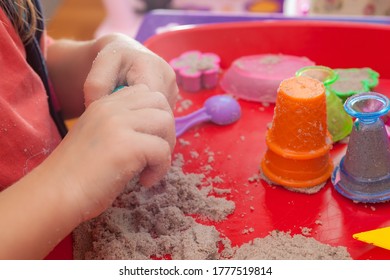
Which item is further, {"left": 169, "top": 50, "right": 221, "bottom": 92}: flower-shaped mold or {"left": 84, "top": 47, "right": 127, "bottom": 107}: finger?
{"left": 169, "top": 50, "right": 221, "bottom": 92}: flower-shaped mold

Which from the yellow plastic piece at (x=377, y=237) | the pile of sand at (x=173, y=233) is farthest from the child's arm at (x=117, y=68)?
the yellow plastic piece at (x=377, y=237)

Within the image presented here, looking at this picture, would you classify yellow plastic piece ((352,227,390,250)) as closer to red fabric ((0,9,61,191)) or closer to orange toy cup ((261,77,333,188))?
orange toy cup ((261,77,333,188))

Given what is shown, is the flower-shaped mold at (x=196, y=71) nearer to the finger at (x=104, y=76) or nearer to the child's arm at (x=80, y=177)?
the finger at (x=104, y=76)

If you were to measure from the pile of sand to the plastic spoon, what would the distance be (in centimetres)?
13

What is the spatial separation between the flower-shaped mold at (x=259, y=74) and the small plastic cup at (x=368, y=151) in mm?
204

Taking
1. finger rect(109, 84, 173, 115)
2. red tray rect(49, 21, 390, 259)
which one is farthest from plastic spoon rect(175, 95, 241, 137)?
finger rect(109, 84, 173, 115)

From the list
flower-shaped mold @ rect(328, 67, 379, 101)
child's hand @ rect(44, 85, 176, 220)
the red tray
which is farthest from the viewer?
flower-shaped mold @ rect(328, 67, 379, 101)

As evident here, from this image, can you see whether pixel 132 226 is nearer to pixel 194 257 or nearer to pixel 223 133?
pixel 194 257

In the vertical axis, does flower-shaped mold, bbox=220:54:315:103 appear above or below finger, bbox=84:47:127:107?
below

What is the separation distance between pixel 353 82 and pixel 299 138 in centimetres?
20

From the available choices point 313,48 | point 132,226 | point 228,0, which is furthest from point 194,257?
point 228,0

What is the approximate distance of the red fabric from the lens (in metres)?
0.55

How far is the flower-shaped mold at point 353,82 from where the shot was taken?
26.6 inches
